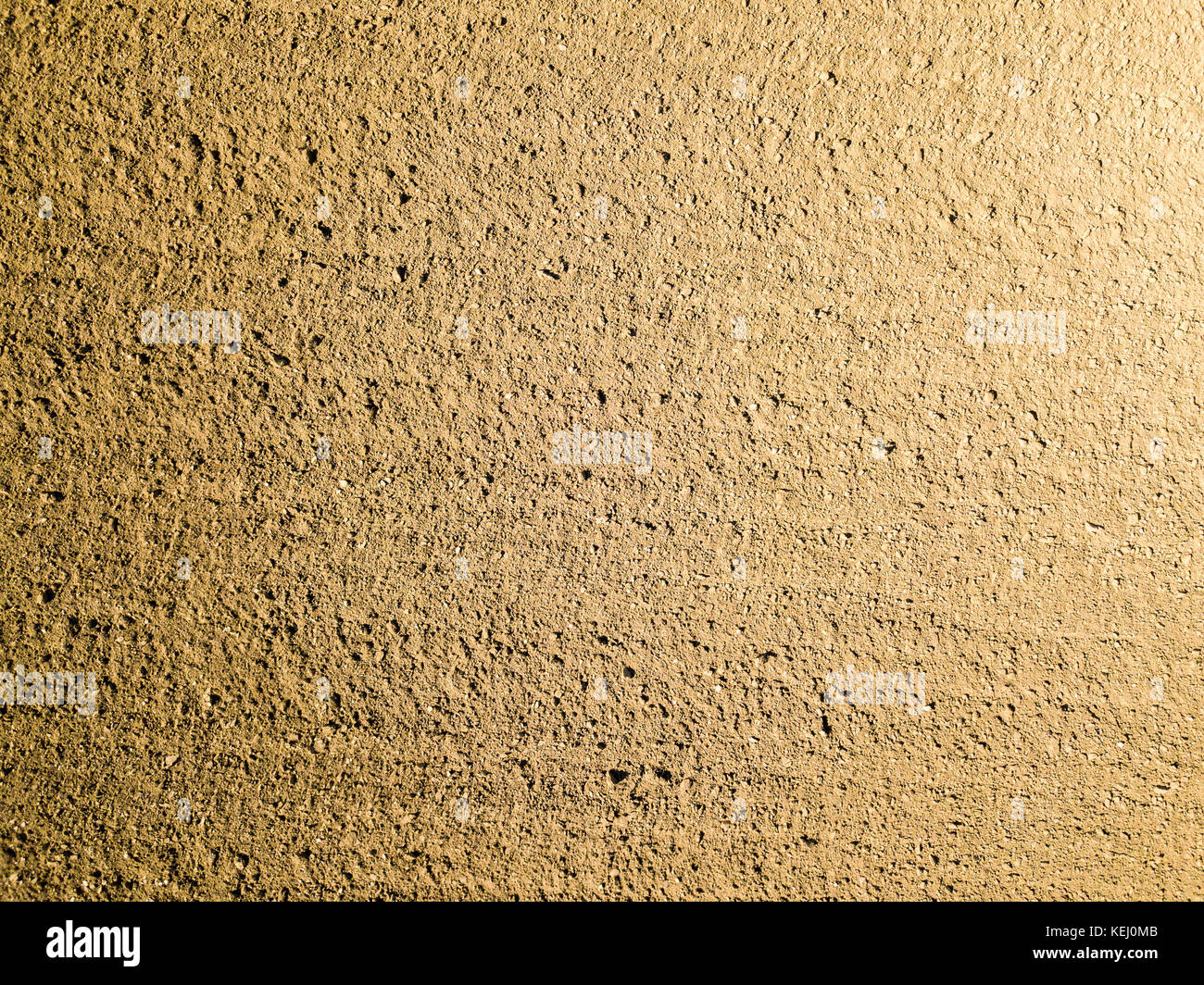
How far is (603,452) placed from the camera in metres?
2.85

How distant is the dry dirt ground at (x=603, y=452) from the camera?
2.78 metres

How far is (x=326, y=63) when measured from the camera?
2.89 m

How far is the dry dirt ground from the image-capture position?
2.78 metres

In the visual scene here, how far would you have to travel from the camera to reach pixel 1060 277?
114 inches

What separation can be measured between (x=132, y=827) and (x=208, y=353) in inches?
69.2
